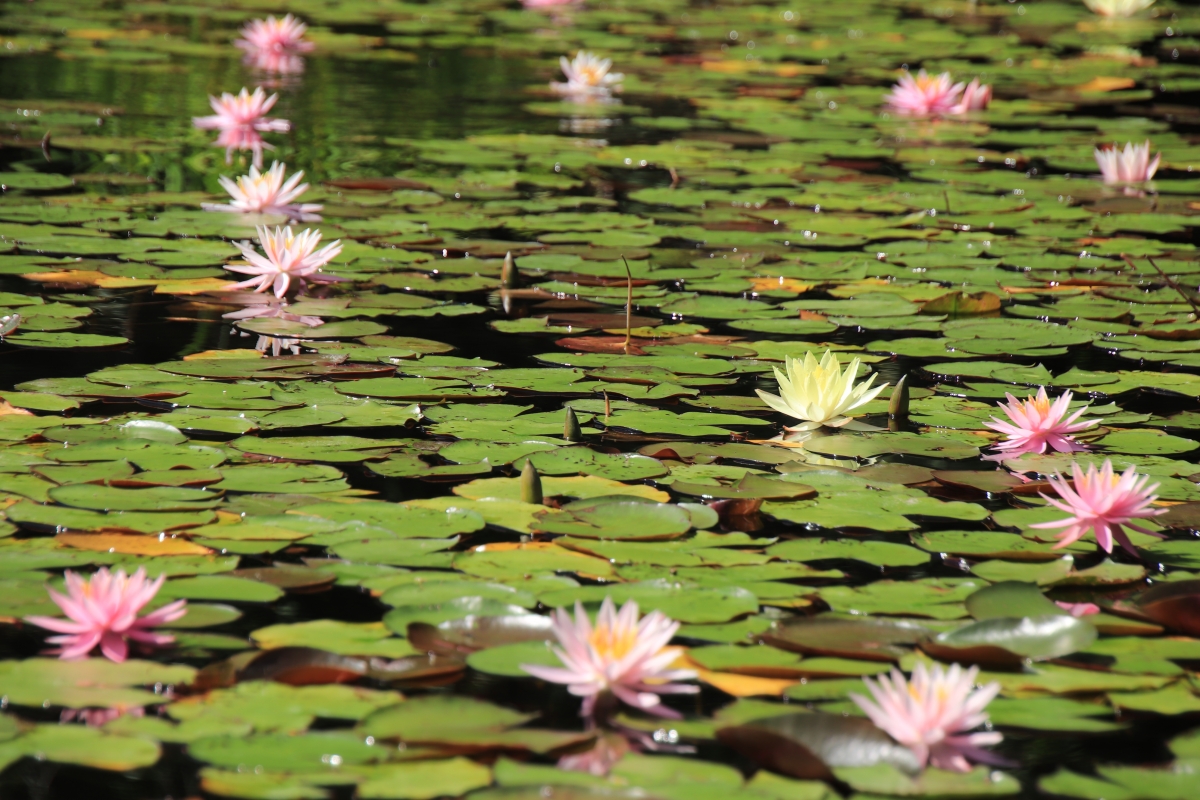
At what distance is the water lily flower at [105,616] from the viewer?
1.93 meters

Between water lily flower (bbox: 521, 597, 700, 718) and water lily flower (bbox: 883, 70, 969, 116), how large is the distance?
17.7 feet

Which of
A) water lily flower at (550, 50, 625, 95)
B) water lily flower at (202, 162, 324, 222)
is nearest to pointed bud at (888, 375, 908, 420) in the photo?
water lily flower at (202, 162, 324, 222)

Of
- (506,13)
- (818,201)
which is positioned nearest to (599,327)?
(818,201)

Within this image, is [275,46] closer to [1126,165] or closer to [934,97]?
[934,97]

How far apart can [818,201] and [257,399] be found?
107 inches

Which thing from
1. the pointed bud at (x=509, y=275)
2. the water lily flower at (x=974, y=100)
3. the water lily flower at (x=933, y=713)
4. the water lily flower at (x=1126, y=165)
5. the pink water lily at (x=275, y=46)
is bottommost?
the water lily flower at (x=933, y=713)

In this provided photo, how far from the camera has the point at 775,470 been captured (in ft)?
9.12

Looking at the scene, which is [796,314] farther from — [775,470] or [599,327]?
[775,470]

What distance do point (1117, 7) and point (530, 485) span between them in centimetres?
962

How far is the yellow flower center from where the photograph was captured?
1.84 metres

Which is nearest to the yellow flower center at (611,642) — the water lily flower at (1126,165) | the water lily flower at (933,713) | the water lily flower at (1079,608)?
the water lily flower at (933,713)

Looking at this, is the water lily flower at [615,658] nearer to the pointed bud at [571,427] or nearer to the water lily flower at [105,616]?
the water lily flower at [105,616]

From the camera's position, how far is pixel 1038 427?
9.39ft

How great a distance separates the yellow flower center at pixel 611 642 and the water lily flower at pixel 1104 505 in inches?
33.7
